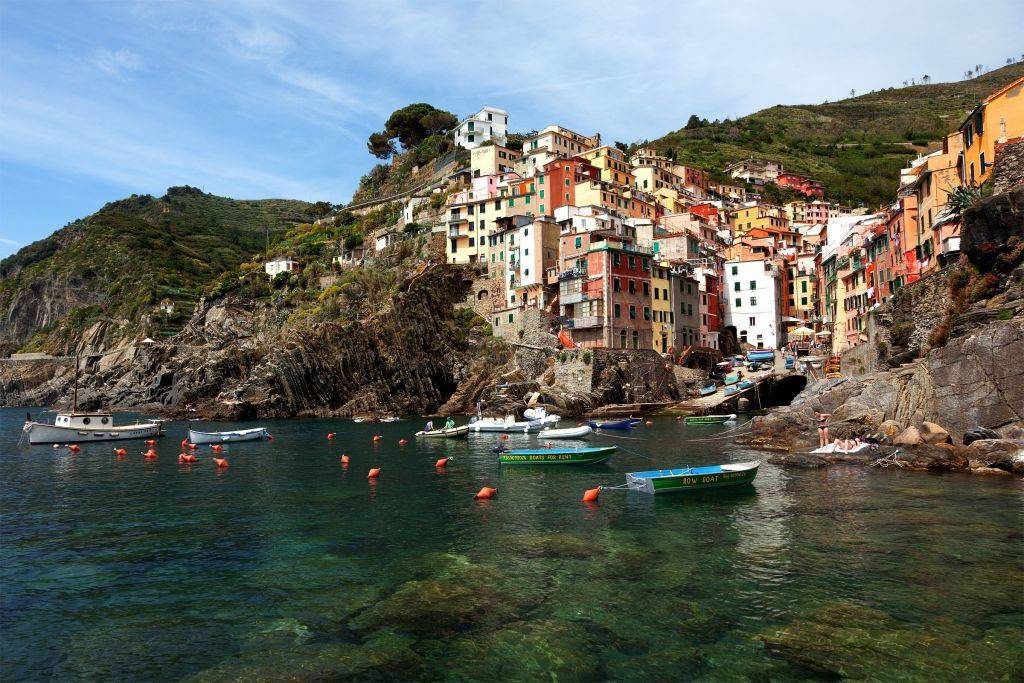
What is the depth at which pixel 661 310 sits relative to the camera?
79688 mm

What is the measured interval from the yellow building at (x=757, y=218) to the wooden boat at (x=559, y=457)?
88945mm

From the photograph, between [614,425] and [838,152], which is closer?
[614,425]

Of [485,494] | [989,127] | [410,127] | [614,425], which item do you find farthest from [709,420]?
[410,127]

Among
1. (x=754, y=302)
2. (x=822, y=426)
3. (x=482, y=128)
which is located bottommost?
(x=822, y=426)

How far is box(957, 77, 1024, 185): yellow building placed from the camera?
40.2 metres

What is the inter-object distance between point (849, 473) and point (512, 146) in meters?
101

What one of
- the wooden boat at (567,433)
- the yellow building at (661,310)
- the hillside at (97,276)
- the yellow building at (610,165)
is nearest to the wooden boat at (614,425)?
the wooden boat at (567,433)

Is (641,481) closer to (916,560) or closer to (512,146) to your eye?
(916,560)

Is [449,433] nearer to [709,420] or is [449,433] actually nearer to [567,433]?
[567,433]

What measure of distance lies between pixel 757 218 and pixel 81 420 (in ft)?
361

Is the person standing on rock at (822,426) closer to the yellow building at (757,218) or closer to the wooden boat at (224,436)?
the wooden boat at (224,436)

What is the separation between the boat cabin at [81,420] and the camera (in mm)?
57500

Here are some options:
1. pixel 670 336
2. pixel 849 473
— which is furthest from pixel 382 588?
pixel 670 336

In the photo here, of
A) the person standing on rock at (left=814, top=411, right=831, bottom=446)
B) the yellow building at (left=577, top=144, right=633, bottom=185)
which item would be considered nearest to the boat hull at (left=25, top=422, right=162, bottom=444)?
the person standing on rock at (left=814, top=411, right=831, bottom=446)
